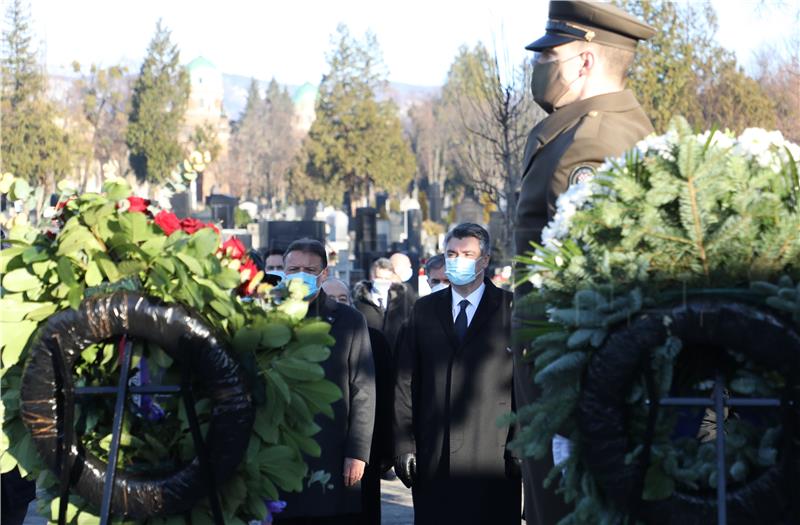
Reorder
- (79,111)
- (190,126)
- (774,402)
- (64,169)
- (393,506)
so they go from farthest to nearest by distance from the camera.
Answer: (190,126), (79,111), (64,169), (393,506), (774,402)

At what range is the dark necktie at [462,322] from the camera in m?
Answer: 6.82

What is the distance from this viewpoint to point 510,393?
6785 mm

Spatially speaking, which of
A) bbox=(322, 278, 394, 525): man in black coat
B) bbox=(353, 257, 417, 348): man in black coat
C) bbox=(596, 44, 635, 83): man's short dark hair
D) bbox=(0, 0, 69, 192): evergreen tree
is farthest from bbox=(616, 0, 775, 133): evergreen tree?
bbox=(596, 44, 635, 83): man's short dark hair

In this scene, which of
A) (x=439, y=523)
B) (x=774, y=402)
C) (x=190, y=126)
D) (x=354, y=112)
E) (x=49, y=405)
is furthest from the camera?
(x=190, y=126)

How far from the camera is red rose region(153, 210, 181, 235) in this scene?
3934 mm

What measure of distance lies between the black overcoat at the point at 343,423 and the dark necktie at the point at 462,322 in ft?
1.67

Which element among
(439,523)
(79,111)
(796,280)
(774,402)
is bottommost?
(439,523)

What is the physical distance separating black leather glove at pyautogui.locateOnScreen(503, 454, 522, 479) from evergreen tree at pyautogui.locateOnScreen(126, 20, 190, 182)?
65.7 meters

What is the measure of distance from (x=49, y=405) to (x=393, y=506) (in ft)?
21.2

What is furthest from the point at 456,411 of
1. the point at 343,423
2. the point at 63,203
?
the point at 63,203

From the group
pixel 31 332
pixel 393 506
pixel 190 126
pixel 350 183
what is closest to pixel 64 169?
pixel 350 183

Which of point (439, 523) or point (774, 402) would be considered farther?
point (439, 523)

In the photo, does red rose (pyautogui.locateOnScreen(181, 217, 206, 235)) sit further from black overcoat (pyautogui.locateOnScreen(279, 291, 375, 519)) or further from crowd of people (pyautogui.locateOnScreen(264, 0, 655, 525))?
crowd of people (pyautogui.locateOnScreen(264, 0, 655, 525))

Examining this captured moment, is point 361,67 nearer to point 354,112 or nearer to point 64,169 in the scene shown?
point 354,112
